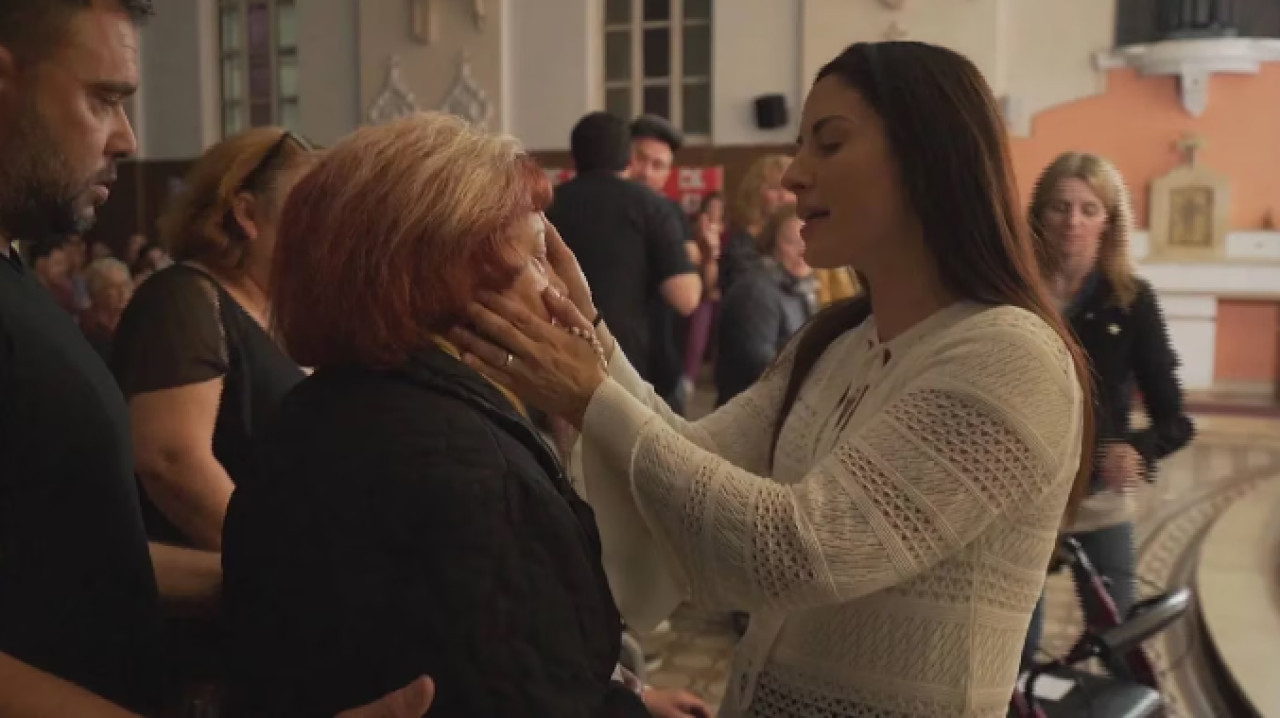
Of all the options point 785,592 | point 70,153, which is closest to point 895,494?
point 785,592

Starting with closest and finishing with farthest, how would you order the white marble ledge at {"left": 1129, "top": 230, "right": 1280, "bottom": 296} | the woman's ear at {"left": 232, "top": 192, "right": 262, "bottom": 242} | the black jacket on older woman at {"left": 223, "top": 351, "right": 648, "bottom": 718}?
1. the black jacket on older woman at {"left": 223, "top": 351, "right": 648, "bottom": 718}
2. the woman's ear at {"left": 232, "top": 192, "right": 262, "bottom": 242}
3. the white marble ledge at {"left": 1129, "top": 230, "right": 1280, "bottom": 296}

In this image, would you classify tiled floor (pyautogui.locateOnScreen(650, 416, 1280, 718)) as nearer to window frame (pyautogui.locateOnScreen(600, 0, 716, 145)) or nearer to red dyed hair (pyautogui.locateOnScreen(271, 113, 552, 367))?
red dyed hair (pyautogui.locateOnScreen(271, 113, 552, 367))

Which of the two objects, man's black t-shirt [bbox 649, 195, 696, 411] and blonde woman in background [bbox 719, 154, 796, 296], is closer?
man's black t-shirt [bbox 649, 195, 696, 411]

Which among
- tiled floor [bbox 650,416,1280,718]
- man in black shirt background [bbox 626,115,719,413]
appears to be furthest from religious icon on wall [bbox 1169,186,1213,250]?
man in black shirt background [bbox 626,115,719,413]

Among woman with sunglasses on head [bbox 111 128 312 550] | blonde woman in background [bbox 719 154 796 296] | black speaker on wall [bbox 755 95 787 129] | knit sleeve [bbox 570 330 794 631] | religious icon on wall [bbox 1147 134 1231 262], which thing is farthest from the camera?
black speaker on wall [bbox 755 95 787 129]

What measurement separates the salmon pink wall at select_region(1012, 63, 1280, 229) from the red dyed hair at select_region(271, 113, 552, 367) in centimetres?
845

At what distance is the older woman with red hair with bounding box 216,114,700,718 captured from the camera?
92 centimetres

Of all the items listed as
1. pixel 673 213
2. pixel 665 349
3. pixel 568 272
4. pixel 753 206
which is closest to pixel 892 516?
pixel 568 272

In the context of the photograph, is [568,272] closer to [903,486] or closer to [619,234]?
[903,486]

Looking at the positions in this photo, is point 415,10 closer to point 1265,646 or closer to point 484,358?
point 1265,646

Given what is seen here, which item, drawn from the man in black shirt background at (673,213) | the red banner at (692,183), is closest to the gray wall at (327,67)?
the red banner at (692,183)

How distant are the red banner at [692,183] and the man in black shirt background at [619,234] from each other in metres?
5.95

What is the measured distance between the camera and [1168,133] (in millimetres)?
9070

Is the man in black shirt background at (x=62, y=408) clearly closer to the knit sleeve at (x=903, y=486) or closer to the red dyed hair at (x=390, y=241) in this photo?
the red dyed hair at (x=390, y=241)
